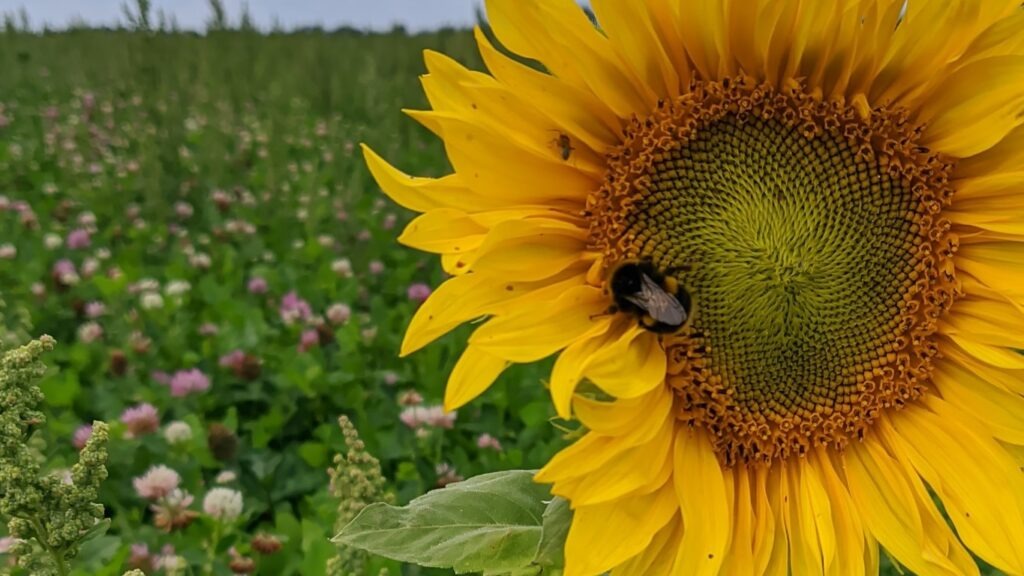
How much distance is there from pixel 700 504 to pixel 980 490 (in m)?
0.35

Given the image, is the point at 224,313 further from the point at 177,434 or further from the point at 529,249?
the point at 529,249

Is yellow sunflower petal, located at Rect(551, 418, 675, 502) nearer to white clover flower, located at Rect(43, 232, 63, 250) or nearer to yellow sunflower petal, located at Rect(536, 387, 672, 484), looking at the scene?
yellow sunflower petal, located at Rect(536, 387, 672, 484)

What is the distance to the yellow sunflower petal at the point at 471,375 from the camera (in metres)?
0.93

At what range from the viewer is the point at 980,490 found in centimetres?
109

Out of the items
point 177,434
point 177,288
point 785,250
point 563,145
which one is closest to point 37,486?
point 563,145

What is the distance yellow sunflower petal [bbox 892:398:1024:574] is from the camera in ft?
3.52

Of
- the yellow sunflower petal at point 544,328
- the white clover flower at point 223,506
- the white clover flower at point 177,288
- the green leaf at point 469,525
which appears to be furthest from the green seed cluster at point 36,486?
the white clover flower at point 177,288

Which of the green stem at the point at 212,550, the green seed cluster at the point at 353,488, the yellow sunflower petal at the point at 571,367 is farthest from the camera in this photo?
the green stem at the point at 212,550

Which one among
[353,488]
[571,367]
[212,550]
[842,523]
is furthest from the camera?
[212,550]

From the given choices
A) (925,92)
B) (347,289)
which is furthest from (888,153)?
(347,289)

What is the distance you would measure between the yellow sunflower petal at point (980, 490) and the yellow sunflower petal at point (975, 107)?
0.35 m

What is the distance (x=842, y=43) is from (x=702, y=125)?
179 millimetres

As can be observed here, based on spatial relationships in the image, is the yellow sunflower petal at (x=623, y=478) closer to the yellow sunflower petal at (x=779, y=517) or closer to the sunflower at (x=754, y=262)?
the sunflower at (x=754, y=262)

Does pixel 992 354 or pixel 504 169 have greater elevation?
pixel 504 169
